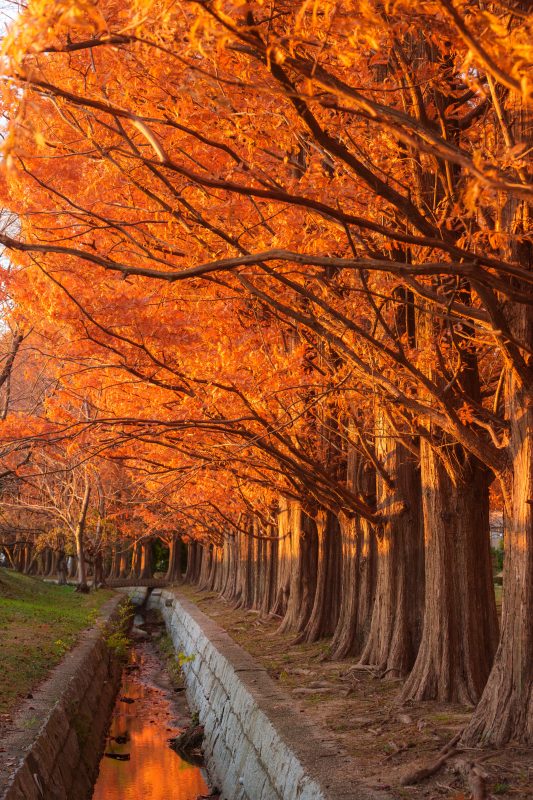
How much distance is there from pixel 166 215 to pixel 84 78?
7.69 feet

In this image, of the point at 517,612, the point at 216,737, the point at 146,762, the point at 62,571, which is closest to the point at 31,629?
the point at 146,762

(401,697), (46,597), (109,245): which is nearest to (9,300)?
(109,245)

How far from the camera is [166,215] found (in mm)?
9523

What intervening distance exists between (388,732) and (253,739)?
206cm

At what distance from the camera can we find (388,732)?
8.62 m

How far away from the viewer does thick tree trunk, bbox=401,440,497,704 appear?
31.3 ft

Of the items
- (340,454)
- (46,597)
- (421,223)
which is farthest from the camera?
(46,597)

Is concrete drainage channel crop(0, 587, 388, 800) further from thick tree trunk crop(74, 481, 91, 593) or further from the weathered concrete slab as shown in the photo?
thick tree trunk crop(74, 481, 91, 593)

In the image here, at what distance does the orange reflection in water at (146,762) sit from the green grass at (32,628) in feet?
6.18

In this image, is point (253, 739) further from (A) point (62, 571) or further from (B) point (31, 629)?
(A) point (62, 571)

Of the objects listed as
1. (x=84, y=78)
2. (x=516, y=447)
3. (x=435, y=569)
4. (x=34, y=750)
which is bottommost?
(x=34, y=750)

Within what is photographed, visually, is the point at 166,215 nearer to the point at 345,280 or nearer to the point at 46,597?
the point at 345,280

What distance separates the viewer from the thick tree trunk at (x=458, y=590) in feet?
31.3

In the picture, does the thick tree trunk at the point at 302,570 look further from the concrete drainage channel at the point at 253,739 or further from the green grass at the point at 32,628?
the green grass at the point at 32,628
